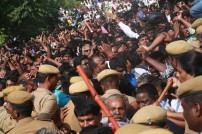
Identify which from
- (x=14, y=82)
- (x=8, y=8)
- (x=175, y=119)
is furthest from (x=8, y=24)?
(x=175, y=119)

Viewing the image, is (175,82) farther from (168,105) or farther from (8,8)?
(8,8)

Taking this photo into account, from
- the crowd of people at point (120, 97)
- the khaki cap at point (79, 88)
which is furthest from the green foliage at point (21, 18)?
the khaki cap at point (79, 88)

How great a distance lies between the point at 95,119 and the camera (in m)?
4.50

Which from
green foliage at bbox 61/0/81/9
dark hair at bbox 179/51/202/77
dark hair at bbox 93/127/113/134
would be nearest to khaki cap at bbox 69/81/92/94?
dark hair at bbox 179/51/202/77

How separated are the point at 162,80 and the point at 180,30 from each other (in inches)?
129

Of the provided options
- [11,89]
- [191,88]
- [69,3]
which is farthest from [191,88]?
[69,3]

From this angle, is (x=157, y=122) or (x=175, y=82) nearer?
(x=157, y=122)

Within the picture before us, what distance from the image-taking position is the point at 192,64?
172 inches

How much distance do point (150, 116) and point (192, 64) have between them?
99 centimetres

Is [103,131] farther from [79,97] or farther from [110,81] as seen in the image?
[110,81]

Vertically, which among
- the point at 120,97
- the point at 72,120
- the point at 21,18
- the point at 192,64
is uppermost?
the point at 192,64

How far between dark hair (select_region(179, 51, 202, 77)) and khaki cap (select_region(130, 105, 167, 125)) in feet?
2.53

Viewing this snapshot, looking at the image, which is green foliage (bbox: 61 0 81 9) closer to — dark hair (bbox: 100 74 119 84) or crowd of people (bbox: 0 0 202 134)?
crowd of people (bbox: 0 0 202 134)

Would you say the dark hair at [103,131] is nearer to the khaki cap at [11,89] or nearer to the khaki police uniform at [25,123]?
the khaki police uniform at [25,123]
